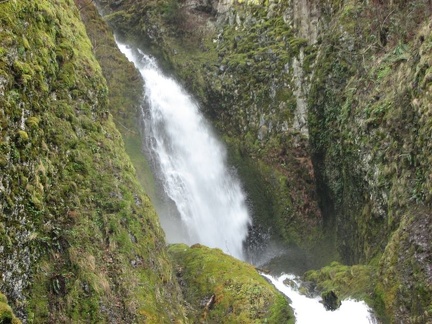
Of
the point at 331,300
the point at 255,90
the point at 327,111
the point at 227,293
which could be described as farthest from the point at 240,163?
the point at 227,293

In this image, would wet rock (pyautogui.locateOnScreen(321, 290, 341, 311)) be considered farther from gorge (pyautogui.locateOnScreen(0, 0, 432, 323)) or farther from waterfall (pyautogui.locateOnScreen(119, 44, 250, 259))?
waterfall (pyautogui.locateOnScreen(119, 44, 250, 259))

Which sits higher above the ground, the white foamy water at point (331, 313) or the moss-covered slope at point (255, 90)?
the moss-covered slope at point (255, 90)

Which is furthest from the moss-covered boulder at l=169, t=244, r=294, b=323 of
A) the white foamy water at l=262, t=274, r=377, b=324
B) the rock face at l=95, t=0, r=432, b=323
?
the rock face at l=95, t=0, r=432, b=323

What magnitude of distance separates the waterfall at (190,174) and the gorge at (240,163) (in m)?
0.32

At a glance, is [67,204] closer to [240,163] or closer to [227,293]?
[227,293]

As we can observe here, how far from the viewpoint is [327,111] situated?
56.5ft

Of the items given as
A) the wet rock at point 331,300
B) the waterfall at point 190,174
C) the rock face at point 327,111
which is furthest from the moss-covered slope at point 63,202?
the waterfall at point 190,174

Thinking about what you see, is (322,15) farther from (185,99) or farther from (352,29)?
(185,99)

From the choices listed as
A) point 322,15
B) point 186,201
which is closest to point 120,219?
point 186,201

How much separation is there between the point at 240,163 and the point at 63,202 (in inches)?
615

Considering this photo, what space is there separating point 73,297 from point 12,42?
14.1 feet

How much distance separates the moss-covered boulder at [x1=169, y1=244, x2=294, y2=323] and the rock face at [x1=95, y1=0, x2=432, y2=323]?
9.20ft

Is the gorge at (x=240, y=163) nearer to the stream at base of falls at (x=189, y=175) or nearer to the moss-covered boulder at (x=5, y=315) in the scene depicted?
the moss-covered boulder at (x=5, y=315)

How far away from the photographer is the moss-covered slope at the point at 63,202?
5.93 meters
